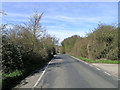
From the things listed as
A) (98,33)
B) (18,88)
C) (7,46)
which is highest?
(98,33)

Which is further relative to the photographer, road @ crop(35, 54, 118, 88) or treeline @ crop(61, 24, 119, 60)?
treeline @ crop(61, 24, 119, 60)

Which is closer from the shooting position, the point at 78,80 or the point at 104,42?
the point at 78,80

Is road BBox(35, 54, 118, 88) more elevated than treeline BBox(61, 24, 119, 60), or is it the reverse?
treeline BBox(61, 24, 119, 60)

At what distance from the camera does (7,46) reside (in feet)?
32.3

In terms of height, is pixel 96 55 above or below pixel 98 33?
below

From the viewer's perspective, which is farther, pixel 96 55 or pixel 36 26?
pixel 96 55

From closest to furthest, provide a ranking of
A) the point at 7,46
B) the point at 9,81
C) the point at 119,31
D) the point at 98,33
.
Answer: the point at 9,81 → the point at 7,46 → the point at 119,31 → the point at 98,33

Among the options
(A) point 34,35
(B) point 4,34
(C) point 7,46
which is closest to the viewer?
(B) point 4,34

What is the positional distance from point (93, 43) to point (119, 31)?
4.62 m

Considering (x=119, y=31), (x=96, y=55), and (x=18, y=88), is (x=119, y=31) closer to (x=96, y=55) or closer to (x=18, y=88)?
(x=96, y=55)

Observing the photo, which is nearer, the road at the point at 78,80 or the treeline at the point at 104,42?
the road at the point at 78,80

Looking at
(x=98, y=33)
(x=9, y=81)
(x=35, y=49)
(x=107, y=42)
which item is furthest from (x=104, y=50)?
(x=9, y=81)

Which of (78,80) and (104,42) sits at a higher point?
(104,42)

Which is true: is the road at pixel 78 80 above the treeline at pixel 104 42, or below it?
below
